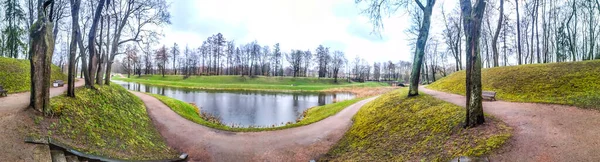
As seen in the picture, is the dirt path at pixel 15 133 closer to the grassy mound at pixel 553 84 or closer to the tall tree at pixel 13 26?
the grassy mound at pixel 553 84

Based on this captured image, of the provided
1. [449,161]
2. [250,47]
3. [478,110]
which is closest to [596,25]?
[478,110]

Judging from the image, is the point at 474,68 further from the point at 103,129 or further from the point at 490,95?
the point at 103,129

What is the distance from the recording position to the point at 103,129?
32.3 ft

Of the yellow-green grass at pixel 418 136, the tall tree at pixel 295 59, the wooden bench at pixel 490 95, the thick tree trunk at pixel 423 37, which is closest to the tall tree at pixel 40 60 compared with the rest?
the yellow-green grass at pixel 418 136

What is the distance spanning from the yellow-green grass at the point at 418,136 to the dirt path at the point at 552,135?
352 mm

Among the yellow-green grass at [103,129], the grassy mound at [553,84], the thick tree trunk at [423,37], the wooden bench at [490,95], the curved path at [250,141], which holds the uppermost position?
the thick tree trunk at [423,37]

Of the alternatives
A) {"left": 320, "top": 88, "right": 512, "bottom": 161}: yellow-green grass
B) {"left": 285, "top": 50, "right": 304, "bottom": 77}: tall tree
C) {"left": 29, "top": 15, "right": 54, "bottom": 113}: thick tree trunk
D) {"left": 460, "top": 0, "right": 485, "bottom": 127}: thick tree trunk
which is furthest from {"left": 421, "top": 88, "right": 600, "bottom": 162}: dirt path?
{"left": 285, "top": 50, "right": 304, "bottom": 77}: tall tree

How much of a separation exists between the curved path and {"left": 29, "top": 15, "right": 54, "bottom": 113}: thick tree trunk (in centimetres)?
473

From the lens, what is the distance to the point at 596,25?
30.2 meters

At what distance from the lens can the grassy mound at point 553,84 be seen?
10302 millimetres

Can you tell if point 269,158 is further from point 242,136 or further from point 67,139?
point 67,139

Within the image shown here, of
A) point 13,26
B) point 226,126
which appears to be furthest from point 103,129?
point 13,26

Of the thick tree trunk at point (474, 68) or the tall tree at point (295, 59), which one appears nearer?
the thick tree trunk at point (474, 68)

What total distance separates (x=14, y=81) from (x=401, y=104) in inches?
1043
